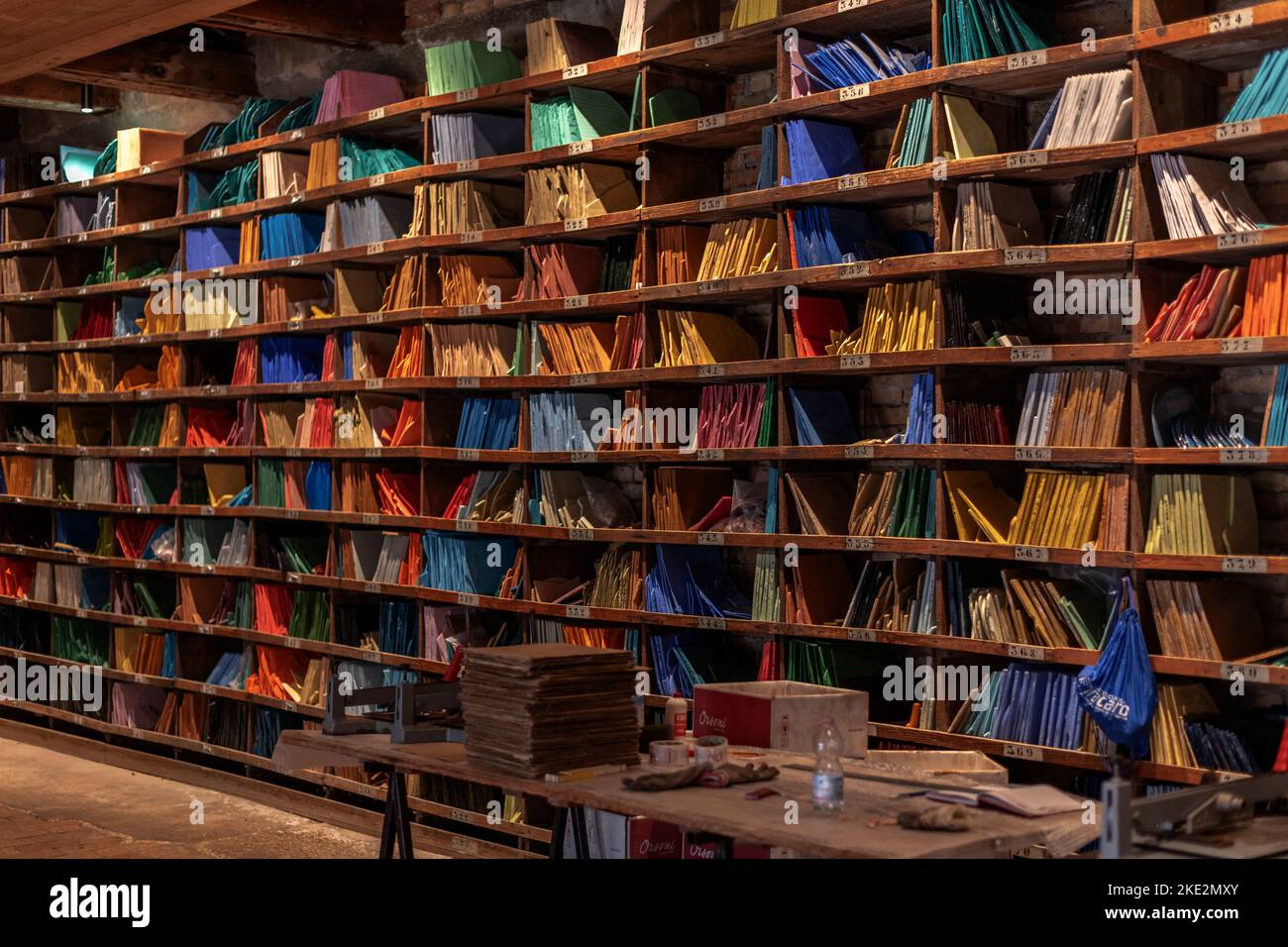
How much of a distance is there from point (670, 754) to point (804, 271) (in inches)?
77.6

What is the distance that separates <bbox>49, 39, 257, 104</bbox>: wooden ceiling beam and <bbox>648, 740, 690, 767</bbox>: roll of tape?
220 inches

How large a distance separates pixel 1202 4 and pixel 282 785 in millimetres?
5318

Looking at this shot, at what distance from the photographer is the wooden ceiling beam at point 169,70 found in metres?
8.23

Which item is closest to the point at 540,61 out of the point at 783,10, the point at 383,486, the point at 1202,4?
the point at 783,10

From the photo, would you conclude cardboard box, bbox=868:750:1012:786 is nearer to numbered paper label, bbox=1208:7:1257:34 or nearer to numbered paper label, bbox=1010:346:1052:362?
numbered paper label, bbox=1010:346:1052:362

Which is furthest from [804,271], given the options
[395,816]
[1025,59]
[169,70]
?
[169,70]

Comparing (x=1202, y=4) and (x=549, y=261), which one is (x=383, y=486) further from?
(x=1202, y=4)

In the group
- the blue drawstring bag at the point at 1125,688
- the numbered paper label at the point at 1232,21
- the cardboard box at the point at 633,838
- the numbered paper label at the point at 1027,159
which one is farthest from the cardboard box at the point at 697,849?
the numbered paper label at the point at 1232,21

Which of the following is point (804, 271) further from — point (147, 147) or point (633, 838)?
point (147, 147)

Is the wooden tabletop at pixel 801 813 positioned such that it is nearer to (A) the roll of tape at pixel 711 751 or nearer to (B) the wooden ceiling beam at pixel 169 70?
(A) the roll of tape at pixel 711 751

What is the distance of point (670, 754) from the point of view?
4094mm

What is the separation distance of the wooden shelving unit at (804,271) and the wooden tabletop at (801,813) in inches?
40.9

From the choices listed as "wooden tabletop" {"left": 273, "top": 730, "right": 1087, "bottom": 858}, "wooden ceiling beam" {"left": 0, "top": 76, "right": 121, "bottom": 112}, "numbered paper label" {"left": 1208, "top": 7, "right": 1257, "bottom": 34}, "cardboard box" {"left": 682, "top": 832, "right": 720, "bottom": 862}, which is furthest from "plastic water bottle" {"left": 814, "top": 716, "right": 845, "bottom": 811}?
"wooden ceiling beam" {"left": 0, "top": 76, "right": 121, "bottom": 112}
